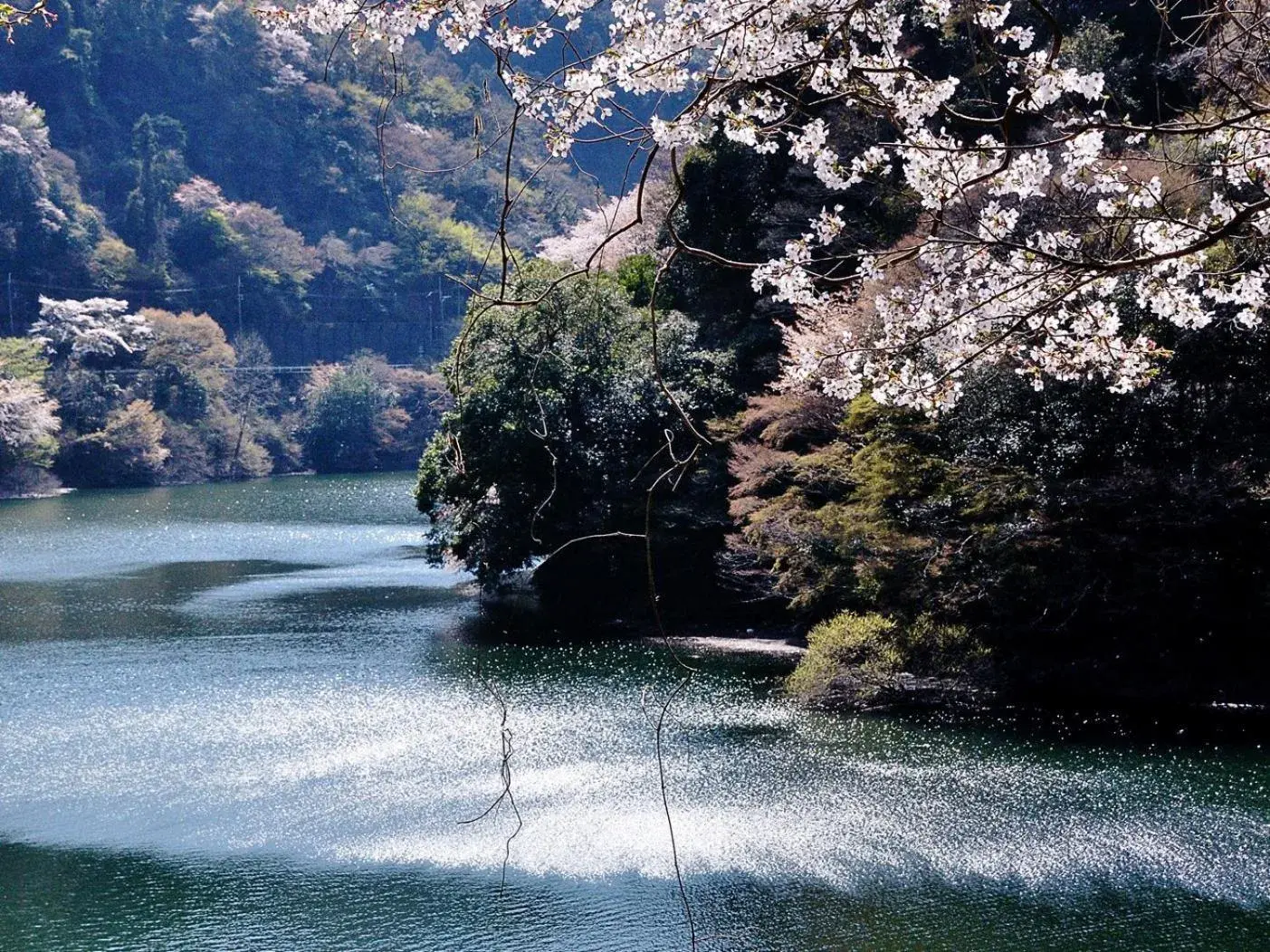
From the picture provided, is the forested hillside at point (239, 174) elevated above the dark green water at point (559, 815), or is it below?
above

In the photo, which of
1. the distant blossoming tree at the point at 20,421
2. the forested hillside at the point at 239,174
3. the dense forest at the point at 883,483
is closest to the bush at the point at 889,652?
the dense forest at the point at 883,483

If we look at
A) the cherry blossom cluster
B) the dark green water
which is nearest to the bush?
the dark green water

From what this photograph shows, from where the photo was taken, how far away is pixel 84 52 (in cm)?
6259

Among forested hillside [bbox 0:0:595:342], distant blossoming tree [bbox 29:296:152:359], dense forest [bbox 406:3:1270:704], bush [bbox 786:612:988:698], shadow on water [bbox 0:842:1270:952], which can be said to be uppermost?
forested hillside [bbox 0:0:595:342]

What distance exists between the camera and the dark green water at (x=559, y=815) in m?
9.57

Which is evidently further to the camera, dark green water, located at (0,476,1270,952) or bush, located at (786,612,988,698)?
bush, located at (786,612,988,698)

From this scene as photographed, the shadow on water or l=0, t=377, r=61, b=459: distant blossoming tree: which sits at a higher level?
l=0, t=377, r=61, b=459: distant blossoming tree

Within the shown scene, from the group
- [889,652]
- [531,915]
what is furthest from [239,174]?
[531,915]

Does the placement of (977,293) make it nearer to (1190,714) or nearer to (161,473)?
(1190,714)

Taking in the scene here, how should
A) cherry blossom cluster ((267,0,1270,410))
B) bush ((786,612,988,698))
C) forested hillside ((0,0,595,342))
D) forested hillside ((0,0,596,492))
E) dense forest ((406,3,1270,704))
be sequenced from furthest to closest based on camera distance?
forested hillside ((0,0,595,342)) < forested hillside ((0,0,596,492)) < bush ((786,612,988,698)) < dense forest ((406,3,1270,704)) < cherry blossom cluster ((267,0,1270,410))

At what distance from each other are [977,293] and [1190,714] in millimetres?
11101

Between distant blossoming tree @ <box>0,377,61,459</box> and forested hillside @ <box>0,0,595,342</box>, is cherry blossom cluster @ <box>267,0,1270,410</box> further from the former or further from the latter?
forested hillside @ <box>0,0,595,342</box>

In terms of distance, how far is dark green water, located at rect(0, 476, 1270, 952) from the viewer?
9.57 meters

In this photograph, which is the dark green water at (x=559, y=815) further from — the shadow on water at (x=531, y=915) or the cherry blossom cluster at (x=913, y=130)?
the cherry blossom cluster at (x=913, y=130)
